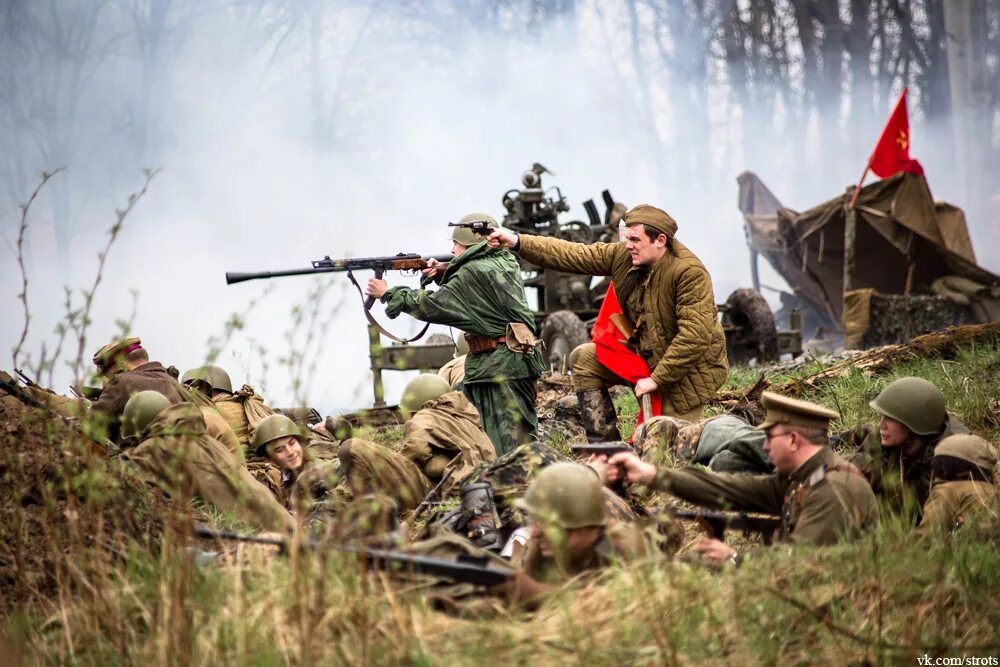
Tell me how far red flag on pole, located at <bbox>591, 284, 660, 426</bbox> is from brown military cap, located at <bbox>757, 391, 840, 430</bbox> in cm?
251

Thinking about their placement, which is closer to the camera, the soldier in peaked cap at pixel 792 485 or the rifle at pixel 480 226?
the soldier in peaked cap at pixel 792 485

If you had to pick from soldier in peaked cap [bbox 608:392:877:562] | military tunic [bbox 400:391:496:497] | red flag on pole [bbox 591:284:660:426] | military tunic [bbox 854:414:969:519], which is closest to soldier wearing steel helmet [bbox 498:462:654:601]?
soldier in peaked cap [bbox 608:392:877:562]

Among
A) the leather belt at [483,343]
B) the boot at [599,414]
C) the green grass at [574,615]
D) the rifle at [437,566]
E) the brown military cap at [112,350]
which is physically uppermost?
the brown military cap at [112,350]

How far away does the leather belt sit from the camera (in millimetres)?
7938

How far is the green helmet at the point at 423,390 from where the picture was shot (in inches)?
312

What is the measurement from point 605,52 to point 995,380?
819 inches

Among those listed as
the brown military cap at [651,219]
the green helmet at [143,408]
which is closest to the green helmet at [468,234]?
the brown military cap at [651,219]

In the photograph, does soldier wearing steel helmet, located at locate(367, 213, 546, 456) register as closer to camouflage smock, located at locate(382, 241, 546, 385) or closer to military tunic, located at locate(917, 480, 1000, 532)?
camouflage smock, located at locate(382, 241, 546, 385)

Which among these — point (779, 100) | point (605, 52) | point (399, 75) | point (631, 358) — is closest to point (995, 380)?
point (631, 358)

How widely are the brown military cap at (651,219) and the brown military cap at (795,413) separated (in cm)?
245

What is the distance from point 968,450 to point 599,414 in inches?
105

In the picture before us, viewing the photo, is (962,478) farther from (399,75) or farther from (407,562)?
(399,75)

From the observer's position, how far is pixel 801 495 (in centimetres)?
499

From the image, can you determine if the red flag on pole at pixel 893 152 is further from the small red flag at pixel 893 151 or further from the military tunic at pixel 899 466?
the military tunic at pixel 899 466
